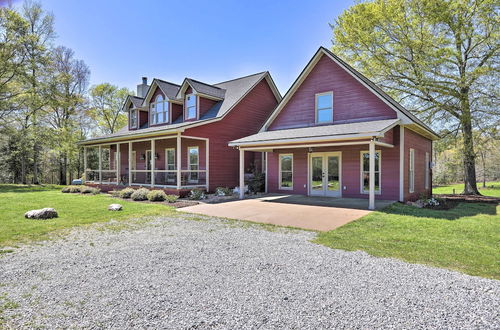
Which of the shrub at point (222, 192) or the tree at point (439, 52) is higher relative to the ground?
the tree at point (439, 52)

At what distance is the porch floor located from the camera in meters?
8.09

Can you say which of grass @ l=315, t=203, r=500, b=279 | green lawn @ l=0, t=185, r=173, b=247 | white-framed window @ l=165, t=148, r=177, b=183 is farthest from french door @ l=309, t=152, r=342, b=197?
white-framed window @ l=165, t=148, r=177, b=183

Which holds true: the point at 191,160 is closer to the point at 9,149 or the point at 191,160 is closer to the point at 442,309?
the point at 442,309

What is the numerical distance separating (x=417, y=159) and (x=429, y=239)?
30.2 ft

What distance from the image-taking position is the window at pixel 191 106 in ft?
59.1

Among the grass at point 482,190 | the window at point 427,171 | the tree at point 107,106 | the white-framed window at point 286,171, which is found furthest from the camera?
the tree at point 107,106

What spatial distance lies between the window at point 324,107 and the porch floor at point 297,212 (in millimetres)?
4337

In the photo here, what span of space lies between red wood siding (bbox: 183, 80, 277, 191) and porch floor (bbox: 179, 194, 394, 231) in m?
4.87

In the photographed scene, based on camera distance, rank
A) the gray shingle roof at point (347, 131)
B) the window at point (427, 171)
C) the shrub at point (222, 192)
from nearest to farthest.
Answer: the gray shingle roof at point (347, 131) < the shrub at point (222, 192) < the window at point (427, 171)

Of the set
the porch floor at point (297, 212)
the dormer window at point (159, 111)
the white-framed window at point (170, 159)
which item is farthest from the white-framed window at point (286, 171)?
the dormer window at point (159, 111)

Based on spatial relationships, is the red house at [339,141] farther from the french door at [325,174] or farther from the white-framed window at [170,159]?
the white-framed window at [170,159]

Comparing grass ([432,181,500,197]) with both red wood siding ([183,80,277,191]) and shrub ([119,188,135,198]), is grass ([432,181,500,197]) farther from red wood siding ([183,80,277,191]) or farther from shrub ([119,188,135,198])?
shrub ([119,188,135,198])

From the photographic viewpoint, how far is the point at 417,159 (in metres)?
14.1

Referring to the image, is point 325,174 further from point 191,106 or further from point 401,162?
point 191,106
